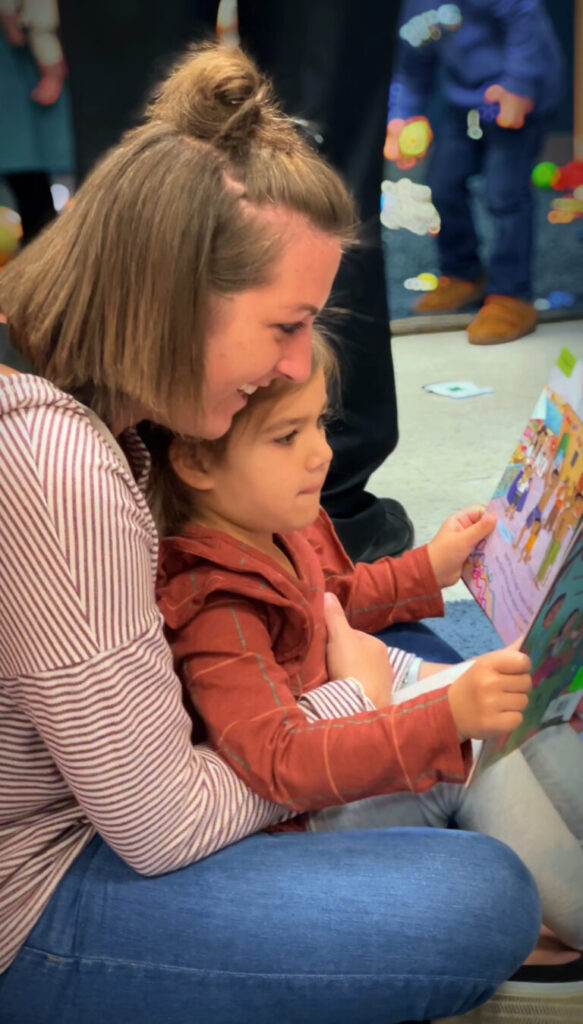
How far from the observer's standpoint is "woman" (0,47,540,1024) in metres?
0.75

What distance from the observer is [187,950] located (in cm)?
77

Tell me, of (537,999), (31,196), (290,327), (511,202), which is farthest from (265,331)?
(511,202)

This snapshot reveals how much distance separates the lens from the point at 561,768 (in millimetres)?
1025

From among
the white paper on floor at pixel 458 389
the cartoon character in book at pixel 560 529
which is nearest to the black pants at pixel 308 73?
the cartoon character in book at pixel 560 529

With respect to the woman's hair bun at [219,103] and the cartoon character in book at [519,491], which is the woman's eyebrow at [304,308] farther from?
the cartoon character in book at [519,491]

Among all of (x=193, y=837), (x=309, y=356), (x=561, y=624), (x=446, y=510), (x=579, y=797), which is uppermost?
(x=309, y=356)

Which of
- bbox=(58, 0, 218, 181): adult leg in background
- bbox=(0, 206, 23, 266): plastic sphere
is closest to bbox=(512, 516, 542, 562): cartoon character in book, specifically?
bbox=(58, 0, 218, 181): adult leg in background

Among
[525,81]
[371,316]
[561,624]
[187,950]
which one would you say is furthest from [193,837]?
[525,81]

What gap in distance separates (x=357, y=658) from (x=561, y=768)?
0.21 meters

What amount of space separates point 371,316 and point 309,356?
0.76m

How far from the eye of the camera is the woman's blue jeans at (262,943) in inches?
30.5

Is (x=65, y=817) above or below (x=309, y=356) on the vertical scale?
below

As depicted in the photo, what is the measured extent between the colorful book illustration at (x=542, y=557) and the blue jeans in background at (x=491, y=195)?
214cm

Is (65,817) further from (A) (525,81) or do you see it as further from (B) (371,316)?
(A) (525,81)
